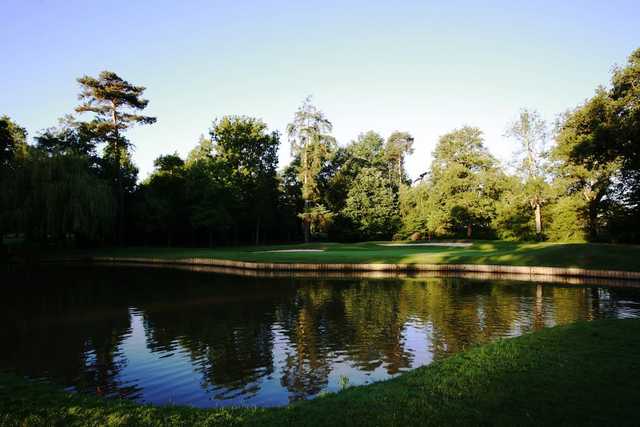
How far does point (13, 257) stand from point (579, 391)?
44.2 metres

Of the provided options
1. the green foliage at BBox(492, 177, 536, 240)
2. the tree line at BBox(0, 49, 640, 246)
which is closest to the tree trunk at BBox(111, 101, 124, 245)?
the tree line at BBox(0, 49, 640, 246)

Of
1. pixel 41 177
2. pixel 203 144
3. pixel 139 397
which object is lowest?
pixel 139 397

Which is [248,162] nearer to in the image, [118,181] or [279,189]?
[279,189]

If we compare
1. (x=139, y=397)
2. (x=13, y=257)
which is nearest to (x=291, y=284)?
(x=139, y=397)

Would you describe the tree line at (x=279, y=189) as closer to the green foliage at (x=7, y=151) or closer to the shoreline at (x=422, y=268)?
the green foliage at (x=7, y=151)

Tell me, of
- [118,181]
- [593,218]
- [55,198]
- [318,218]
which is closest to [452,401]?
[55,198]

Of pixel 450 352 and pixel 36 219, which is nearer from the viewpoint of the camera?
pixel 450 352

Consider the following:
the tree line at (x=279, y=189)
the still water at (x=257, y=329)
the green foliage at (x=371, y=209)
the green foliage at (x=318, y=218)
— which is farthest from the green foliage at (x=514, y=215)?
A: the still water at (x=257, y=329)

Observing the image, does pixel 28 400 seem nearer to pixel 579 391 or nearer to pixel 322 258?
pixel 579 391

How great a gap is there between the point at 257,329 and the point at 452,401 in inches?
320

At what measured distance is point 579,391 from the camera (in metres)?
5.66

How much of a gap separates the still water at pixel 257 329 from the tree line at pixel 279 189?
16.7 metres

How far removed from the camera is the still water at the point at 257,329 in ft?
28.6

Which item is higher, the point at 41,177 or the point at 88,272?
the point at 41,177
